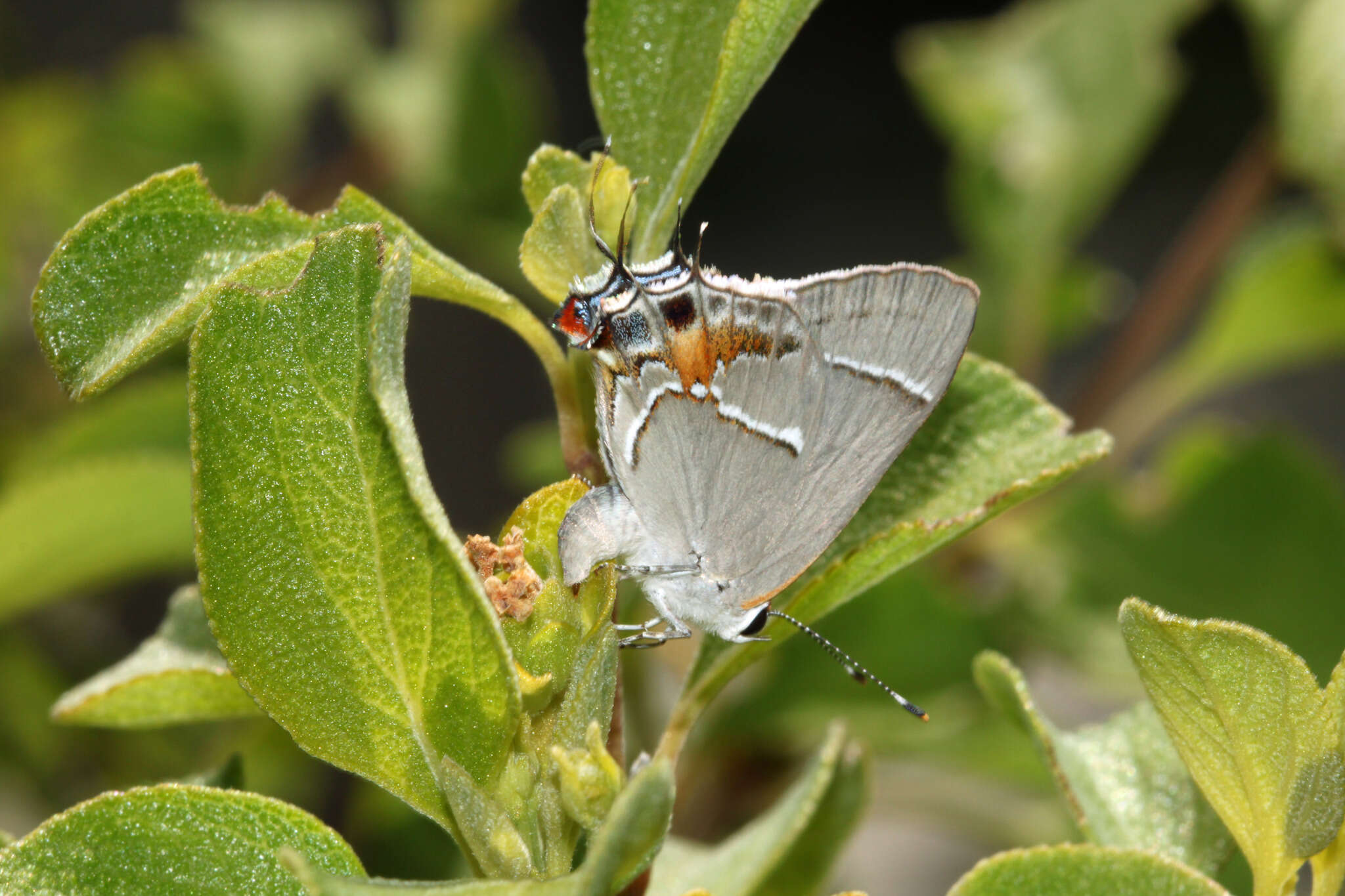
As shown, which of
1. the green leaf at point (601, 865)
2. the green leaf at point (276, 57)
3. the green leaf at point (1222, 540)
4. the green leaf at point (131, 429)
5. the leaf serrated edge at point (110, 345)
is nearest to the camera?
the green leaf at point (601, 865)

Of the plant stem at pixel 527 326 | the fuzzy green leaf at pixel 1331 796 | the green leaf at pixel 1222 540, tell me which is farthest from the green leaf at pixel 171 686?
the green leaf at pixel 1222 540

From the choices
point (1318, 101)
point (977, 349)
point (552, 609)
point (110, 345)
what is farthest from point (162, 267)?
point (977, 349)

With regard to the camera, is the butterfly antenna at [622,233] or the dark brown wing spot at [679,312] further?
the dark brown wing spot at [679,312]

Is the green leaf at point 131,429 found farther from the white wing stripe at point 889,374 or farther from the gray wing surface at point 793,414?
the white wing stripe at point 889,374

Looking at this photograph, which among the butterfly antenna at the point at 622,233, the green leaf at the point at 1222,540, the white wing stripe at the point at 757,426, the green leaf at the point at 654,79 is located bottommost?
the green leaf at the point at 1222,540

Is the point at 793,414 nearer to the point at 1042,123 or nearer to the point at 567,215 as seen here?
the point at 567,215

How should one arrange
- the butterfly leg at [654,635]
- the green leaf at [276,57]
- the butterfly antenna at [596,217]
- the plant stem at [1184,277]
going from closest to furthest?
1. the butterfly antenna at [596,217]
2. the butterfly leg at [654,635]
3. the plant stem at [1184,277]
4. the green leaf at [276,57]
